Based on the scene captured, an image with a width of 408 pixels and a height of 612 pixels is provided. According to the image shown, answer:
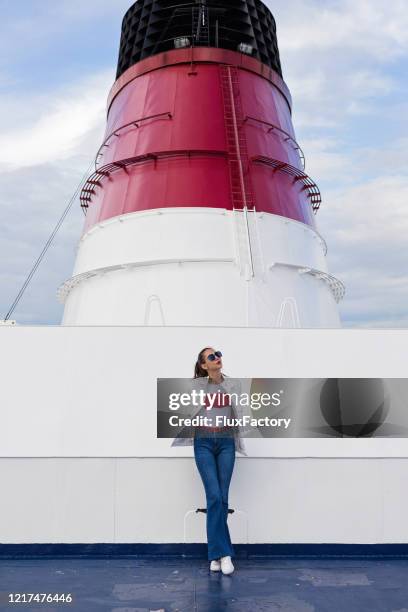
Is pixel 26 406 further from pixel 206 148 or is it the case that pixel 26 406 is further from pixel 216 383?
pixel 206 148

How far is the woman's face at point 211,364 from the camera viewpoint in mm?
5047

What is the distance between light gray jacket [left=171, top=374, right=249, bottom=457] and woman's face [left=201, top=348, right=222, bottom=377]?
12cm

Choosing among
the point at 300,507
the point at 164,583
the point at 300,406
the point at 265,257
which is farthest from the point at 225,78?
the point at 164,583

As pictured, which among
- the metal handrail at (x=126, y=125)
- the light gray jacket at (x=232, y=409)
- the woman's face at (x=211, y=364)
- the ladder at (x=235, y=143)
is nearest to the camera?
the woman's face at (x=211, y=364)

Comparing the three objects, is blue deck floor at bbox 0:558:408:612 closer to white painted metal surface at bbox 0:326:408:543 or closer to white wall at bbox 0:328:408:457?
white painted metal surface at bbox 0:326:408:543

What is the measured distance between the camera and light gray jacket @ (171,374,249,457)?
5152 mm

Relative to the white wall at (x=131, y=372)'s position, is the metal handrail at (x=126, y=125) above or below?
above

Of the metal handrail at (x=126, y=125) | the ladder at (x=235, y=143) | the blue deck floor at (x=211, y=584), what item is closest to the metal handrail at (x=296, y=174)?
the ladder at (x=235, y=143)

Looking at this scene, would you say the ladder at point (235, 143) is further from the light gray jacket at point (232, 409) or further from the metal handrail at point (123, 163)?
the light gray jacket at point (232, 409)

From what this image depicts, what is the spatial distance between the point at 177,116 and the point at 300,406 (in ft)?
27.8

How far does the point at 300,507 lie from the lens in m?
5.59

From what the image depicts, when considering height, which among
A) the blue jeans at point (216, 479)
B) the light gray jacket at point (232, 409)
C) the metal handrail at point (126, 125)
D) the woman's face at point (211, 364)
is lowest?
the blue jeans at point (216, 479)
